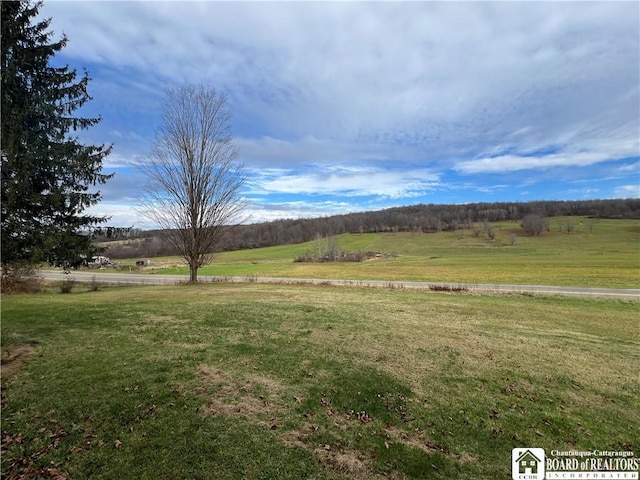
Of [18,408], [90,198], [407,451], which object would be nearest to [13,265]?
[90,198]

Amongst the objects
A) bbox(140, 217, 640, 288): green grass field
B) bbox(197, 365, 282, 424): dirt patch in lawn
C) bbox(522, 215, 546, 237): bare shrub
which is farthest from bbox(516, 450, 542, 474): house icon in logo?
bbox(522, 215, 546, 237): bare shrub

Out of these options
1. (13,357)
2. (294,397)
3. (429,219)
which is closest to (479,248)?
(429,219)

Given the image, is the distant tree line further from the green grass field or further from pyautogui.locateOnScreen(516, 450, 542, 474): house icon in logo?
pyautogui.locateOnScreen(516, 450, 542, 474): house icon in logo

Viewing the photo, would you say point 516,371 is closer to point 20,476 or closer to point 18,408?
point 20,476

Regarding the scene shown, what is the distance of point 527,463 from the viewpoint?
380 centimetres

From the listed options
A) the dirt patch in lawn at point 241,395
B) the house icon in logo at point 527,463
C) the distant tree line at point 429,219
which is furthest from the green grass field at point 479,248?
the house icon in logo at point 527,463

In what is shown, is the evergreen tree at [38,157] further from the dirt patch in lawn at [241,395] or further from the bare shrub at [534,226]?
the bare shrub at [534,226]

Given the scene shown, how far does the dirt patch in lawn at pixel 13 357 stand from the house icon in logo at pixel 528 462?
23.7ft

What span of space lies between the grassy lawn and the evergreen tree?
2.06 m

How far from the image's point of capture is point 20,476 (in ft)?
10.4

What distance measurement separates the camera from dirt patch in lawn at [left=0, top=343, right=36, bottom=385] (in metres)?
5.22

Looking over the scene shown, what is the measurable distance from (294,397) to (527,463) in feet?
9.82

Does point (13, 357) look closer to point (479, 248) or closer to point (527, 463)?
point (527, 463)

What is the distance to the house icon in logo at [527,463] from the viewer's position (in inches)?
143
